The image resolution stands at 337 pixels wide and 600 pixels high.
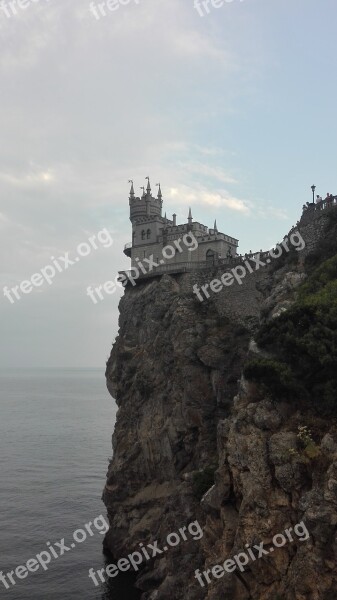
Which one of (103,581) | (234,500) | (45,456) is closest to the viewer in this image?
(234,500)

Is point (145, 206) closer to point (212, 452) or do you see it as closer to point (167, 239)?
point (167, 239)

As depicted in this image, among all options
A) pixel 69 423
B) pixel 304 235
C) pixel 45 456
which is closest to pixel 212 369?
pixel 304 235

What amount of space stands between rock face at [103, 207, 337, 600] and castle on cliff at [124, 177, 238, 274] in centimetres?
217

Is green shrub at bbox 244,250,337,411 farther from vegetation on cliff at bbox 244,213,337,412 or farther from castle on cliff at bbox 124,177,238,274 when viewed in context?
castle on cliff at bbox 124,177,238,274

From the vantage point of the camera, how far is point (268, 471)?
850 inches

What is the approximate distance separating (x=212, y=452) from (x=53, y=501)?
2312 centimetres

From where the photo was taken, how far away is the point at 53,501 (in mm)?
52500

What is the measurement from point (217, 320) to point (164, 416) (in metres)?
8.17

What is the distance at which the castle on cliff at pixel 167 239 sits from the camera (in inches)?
1857

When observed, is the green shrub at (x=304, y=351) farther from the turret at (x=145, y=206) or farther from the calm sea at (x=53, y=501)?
the turret at (x=145, y=206)

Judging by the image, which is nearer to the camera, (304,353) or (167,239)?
(304,353)

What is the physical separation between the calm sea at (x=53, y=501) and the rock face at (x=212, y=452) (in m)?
3.36

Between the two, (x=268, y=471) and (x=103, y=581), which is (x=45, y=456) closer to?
(x=103, y=581)

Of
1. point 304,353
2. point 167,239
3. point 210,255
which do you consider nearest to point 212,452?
point 304,353
